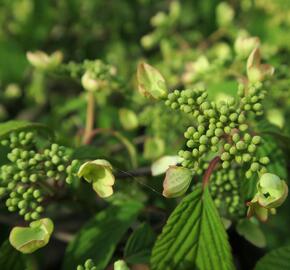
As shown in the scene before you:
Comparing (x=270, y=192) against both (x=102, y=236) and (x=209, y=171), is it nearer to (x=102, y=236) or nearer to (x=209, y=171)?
(x=209, y=171)

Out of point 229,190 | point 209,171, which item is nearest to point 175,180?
point 209,171

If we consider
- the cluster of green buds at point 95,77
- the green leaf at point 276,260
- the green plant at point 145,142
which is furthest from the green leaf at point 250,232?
the cluster of green buds at point 95,77

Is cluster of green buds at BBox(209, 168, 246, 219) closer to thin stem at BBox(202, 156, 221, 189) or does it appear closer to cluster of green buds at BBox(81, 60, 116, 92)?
thin stem at BBox(202, 156, 221, 189)

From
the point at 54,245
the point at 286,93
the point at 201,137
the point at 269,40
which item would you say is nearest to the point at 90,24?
the point at 269,40

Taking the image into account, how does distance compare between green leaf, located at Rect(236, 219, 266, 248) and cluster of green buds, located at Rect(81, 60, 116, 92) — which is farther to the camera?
cluster of green buds, located at Rect(81, 60, 116, 92)

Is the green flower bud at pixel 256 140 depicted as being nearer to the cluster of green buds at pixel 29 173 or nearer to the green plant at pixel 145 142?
the green plant at pixel 145 142

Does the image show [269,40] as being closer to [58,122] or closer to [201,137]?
[58,122]

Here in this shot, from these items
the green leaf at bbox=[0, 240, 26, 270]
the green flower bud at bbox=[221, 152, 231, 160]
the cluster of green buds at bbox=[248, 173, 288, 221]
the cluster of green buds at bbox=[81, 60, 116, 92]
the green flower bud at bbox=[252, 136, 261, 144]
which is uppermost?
the cluster of green buds at bbox=[81, 60, 116, 92]

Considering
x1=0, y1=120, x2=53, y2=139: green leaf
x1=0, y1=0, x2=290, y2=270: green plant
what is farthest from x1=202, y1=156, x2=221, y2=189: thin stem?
x1=0, y1=120, x2=53, y2=139: green leaf
